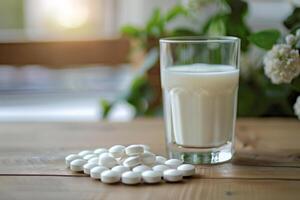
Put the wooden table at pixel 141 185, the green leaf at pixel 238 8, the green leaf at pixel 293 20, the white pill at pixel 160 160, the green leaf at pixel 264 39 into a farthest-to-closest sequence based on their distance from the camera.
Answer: the green leaf at pixel 238 8
the green leaf at pixel 293 20
the green leaf at pixel 264 39
the white pill at pixel 160 160
the wooden table at pixel 141 185

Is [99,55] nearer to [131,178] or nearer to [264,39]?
[264,39]

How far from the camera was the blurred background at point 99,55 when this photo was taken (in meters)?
1.42

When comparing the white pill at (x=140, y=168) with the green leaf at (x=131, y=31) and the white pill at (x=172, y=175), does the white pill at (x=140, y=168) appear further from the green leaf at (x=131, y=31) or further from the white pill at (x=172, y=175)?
the green leaf at (x=131, y=31)

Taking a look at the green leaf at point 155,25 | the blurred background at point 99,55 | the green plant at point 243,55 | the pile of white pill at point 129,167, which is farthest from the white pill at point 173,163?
the green leaf at point 155,25

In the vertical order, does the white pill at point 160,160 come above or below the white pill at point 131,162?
below

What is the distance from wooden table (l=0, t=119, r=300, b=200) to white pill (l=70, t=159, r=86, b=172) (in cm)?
1

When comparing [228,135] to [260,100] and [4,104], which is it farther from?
[4,104]

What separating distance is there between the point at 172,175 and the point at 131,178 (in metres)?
0.05

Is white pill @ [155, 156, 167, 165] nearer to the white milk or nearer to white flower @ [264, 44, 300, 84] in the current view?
the white milk

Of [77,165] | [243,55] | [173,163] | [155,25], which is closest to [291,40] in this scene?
[173,163]

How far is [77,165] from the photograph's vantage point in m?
0.73

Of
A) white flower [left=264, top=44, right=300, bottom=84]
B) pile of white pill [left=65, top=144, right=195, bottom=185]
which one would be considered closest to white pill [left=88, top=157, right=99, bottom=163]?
pile of white pill [left=65, top=144, right=195, bottom=185]

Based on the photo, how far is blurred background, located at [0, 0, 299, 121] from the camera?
4.66 feet

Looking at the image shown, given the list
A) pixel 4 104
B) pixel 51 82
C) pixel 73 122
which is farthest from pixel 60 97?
pixel 73 122
